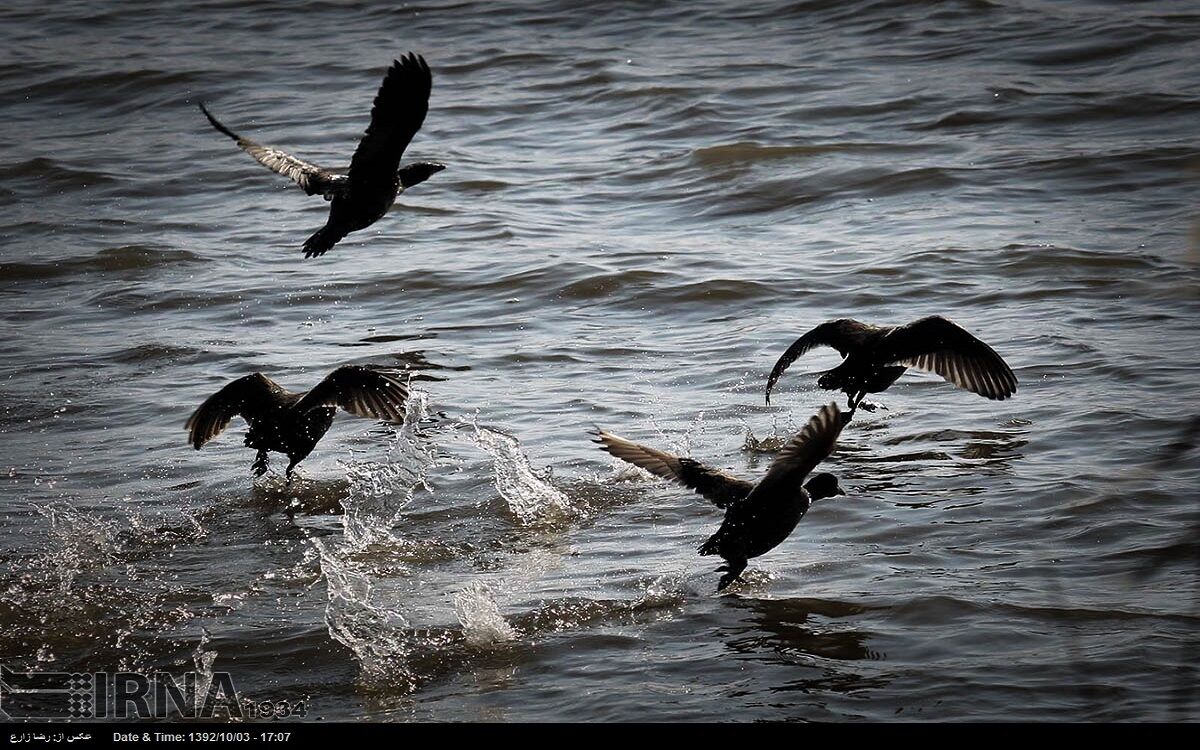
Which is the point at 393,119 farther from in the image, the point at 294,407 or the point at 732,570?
the point at 732,570

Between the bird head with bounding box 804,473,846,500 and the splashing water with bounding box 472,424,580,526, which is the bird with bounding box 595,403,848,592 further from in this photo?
the splashing water with bounding box 472,424,580,526

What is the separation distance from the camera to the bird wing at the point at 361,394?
662 centimetres

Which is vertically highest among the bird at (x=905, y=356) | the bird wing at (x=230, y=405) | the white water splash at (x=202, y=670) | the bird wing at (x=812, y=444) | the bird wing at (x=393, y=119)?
the bird wing at (x=393, y=119)

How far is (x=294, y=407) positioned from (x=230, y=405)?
1.64 ft

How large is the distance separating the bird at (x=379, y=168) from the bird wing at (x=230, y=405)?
0.69m

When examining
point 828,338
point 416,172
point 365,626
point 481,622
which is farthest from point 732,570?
point 416,172

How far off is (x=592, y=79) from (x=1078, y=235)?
25.1 feet

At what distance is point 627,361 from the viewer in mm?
8719

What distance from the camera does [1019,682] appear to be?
4.64 meters

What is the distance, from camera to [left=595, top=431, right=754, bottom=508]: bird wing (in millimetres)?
5469

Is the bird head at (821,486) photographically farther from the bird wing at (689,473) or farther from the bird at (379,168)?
the bird at (379,168)

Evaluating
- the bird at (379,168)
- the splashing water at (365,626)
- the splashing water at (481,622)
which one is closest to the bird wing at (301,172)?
the bird at (379,168)

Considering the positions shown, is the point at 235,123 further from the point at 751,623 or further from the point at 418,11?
the point at 751,623

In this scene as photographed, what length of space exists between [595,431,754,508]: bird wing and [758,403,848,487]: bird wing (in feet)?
2.12
